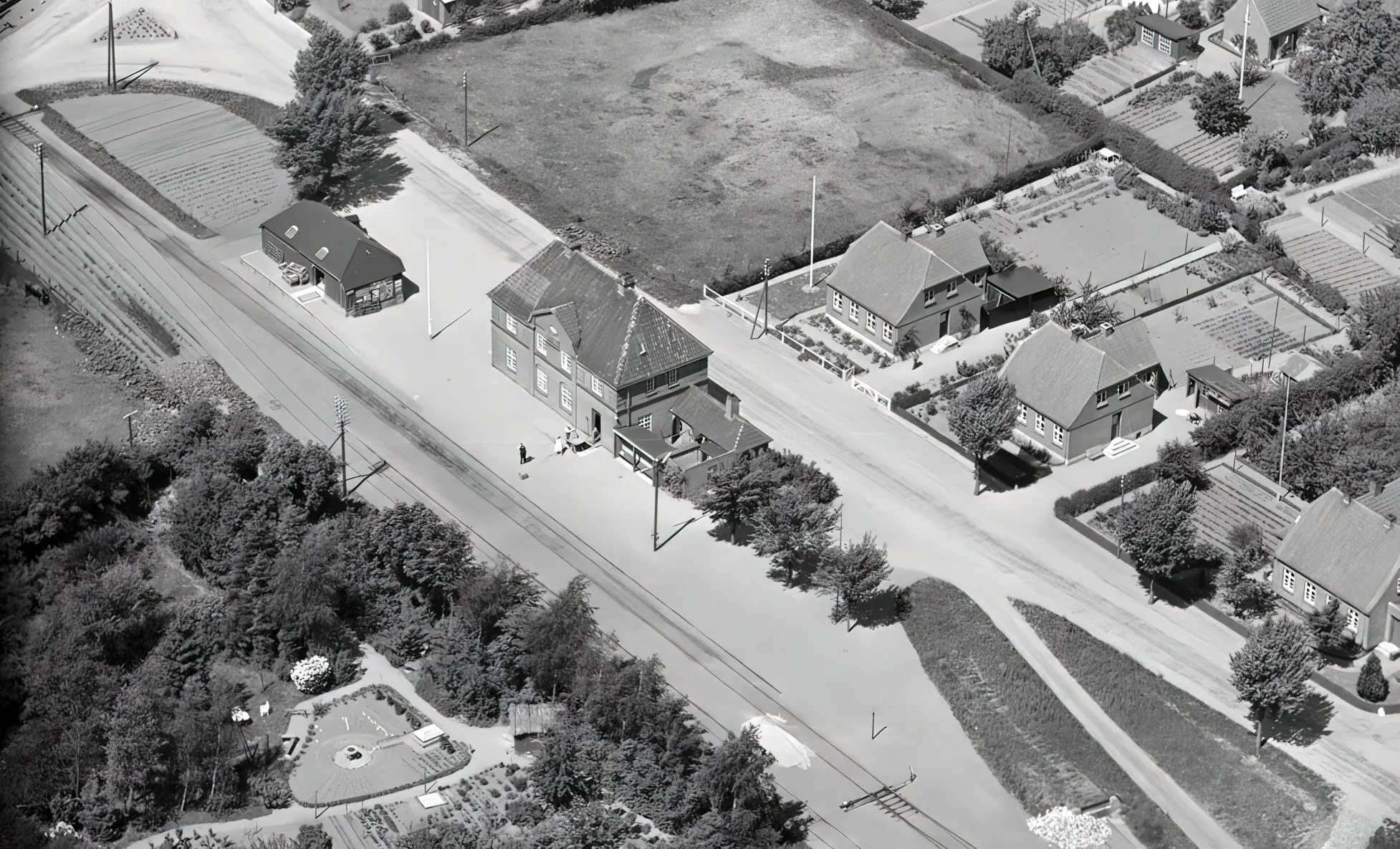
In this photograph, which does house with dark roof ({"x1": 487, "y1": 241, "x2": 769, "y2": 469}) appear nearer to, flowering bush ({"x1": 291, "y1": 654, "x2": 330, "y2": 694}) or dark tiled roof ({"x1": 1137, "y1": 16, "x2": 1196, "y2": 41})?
flowering bush ({"x1": 291, "y1": 654, "x2": 330, "y2": 694})

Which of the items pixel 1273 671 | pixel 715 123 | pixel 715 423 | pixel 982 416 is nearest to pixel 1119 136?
pixel 715 123

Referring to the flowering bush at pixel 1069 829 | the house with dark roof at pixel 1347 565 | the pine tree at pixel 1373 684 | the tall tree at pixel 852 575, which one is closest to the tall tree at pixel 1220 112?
the house with dark roof at pixel 1347 565

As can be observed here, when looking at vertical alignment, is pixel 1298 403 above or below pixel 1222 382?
above

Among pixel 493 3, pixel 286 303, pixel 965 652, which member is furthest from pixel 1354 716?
pixel 493 3

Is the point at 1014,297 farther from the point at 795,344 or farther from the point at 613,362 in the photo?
the point at 613,362

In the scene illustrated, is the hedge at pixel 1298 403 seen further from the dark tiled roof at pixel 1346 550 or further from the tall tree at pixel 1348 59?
the tall tree at pixel 1348 59

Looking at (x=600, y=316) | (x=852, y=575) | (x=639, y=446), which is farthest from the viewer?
(x=600, y=316)

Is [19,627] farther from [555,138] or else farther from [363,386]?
[555,138]
